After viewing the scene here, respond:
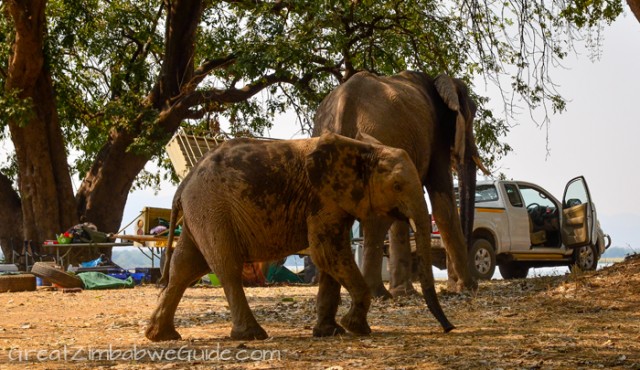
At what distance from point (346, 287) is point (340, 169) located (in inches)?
37.7

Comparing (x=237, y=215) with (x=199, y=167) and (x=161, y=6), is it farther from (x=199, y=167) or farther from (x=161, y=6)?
(x=161, y=6)

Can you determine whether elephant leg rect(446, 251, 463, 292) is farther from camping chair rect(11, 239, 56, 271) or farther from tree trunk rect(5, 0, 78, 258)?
tree trunk rect(5, 0, 78, 258)

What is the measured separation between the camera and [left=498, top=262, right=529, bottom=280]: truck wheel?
20891mm

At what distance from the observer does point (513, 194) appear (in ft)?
65.6

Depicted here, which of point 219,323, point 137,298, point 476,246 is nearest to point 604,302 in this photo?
point 219,323

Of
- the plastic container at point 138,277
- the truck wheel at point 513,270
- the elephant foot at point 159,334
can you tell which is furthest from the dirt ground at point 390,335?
the plastic container at point 138,277

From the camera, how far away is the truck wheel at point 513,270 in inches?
822

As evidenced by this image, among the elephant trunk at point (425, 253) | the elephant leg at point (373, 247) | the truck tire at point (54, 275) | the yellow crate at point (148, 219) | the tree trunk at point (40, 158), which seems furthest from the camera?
the tree trunk at point (40, 158)

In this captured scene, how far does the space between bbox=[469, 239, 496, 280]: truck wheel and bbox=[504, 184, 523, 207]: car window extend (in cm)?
119

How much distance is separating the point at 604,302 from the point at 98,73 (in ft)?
62.6

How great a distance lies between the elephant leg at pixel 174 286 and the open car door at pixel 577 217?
11468 mm

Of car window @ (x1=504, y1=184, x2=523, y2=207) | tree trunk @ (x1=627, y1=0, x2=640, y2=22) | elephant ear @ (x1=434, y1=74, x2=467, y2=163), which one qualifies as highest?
tree trunk @ (x1=627, y1=0, x2=640, y2=22)

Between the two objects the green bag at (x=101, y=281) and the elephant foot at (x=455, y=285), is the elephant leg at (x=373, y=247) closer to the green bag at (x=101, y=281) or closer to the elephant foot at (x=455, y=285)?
the elephant foot at (x=455, y=285)

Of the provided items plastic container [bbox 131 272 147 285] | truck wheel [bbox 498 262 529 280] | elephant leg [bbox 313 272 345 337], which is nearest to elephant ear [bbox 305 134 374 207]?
elephant leg [bbox 313 272 345 337]
